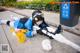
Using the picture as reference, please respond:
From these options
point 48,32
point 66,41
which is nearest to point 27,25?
point 48,32

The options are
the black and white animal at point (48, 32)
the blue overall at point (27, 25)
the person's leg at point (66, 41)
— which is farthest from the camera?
the blue overall at point (27, 25)

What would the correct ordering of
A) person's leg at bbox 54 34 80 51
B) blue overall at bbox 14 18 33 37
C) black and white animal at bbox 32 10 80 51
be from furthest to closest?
blue overall at bbox 14 18 33 37 < black and white animal at bbox 32 10 80 51 < person's leg at bbox 54 34 80 51

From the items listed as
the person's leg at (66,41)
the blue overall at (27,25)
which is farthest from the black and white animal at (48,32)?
the blue overall at (27,25)

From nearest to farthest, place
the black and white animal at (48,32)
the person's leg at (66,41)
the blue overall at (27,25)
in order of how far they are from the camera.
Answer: the person's leg at (66,41)
the black and white animal at (48,32)
the blue overall at (27,25)

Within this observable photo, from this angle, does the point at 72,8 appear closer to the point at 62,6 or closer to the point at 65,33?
the point at 62,6

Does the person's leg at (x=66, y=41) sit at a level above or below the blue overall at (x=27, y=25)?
below

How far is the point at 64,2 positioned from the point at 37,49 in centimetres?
222

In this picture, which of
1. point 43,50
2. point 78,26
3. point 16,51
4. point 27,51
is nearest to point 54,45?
point 43,50

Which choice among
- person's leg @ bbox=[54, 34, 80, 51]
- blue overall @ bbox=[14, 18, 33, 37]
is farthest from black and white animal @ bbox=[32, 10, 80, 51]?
blue overall @ bbox=[14, 18, 33, 37]

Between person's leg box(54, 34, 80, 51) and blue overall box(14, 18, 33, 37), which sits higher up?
blue overall box(14, 18, 33, 37)

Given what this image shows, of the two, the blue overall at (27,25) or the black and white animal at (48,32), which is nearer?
the black and white animal at (48,32)

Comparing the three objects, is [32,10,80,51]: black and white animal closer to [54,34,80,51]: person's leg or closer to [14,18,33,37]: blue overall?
[54,34,80,51]: person's leg

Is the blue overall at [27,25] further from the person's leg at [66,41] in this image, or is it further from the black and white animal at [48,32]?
the person's leg at [66,41]

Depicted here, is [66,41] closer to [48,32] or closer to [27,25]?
[48,32]
